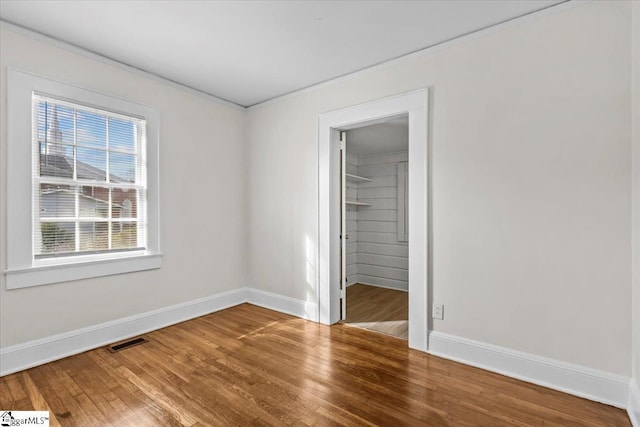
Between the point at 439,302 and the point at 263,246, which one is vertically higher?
the point at 263,246

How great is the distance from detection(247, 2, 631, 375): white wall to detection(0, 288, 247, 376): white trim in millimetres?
2792

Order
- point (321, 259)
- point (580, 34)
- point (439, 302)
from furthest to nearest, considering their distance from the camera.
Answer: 1. point (321, 259)
2. point (439, 302)
3. point (580, 34)

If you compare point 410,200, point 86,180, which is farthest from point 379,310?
point 86,180

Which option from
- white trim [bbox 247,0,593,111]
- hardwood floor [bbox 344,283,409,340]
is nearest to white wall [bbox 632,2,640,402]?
white trim [bbox 247,0,593,111]

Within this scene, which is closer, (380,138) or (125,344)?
(125,344)

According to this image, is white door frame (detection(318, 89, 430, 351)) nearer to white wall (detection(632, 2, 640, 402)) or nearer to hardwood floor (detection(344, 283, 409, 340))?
hardwood floor (detection(344, 283, 409, 340))

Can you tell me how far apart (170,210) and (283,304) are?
1811mm

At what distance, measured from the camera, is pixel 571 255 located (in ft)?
6.98

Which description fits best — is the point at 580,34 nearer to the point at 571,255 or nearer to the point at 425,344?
the point at 571,255

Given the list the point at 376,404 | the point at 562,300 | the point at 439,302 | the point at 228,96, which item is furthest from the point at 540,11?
the point at 228,96

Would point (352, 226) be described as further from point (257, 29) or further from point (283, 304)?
point (257, 29)

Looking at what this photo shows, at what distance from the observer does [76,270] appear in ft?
8.88

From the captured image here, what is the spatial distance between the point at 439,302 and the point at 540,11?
2.45m

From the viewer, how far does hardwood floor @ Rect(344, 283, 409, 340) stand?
337cm
